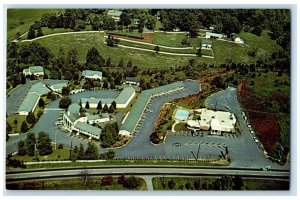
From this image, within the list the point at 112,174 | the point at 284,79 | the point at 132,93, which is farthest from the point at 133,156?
the point at 284,79

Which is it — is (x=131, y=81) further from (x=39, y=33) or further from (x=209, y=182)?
(x=209, y=182)

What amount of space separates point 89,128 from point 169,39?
1.12 metres

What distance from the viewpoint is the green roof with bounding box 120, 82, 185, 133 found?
544cm

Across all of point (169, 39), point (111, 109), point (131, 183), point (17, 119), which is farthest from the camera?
point (169, 39)

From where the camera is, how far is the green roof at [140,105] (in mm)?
5441

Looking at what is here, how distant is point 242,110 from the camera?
18.1 feet

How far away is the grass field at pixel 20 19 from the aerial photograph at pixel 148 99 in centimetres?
1

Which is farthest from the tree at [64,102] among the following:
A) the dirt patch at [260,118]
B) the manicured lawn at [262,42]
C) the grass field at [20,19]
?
the manicured lawn at [262,42]

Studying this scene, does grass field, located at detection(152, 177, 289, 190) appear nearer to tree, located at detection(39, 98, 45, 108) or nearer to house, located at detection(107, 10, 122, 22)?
tree, located at detection(39, 98, 45, 108)

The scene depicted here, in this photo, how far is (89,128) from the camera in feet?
17.8

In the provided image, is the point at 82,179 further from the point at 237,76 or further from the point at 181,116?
the point at 237,76

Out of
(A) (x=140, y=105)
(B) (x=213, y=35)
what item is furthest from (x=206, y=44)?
(A) (x=140, y=105)
